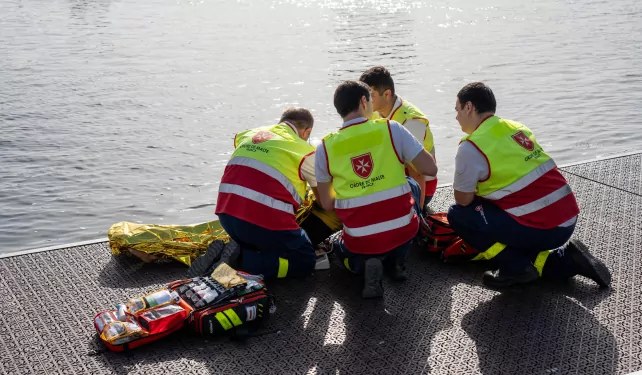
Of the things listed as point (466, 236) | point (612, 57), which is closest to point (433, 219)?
point (466, 236)

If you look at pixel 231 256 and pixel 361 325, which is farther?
pixel 231 256

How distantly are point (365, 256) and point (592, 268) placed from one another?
51.1 inches

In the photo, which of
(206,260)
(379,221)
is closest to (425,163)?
(379,221)

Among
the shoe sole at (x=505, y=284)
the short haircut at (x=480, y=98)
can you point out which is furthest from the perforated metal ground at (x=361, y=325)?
the short haircut at (x=480, y=98)

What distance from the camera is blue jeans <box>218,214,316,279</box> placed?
447 cm

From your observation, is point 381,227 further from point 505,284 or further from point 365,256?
point 505,284

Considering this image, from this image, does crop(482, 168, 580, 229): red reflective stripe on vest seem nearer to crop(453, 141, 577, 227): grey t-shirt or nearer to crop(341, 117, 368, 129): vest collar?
crop(453, 141, 577, 227): grey t-shirt

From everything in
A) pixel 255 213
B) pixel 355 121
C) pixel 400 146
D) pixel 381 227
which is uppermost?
pixel 355 121

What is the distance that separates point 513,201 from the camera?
4.25 m

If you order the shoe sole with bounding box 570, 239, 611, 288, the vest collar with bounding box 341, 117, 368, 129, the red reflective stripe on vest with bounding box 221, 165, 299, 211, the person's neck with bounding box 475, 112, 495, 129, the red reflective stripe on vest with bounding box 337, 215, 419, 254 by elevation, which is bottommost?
the shoe sole with bounding box 570, 239, 611, 288

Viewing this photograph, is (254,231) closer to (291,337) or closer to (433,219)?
(291,337)

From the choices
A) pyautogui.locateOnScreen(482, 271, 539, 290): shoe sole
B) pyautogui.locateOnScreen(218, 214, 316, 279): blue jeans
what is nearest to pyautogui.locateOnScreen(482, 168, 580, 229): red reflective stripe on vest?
pyautogui.locateOnScreen(482, 271, 539, 290): shoe sole

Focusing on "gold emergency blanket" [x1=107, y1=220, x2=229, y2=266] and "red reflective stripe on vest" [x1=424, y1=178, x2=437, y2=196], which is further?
"red reflective stripe on vest" [x1=424, y1=178, x2=437, y2=196]

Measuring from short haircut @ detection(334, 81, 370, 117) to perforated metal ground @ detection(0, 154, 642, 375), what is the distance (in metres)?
1.06
